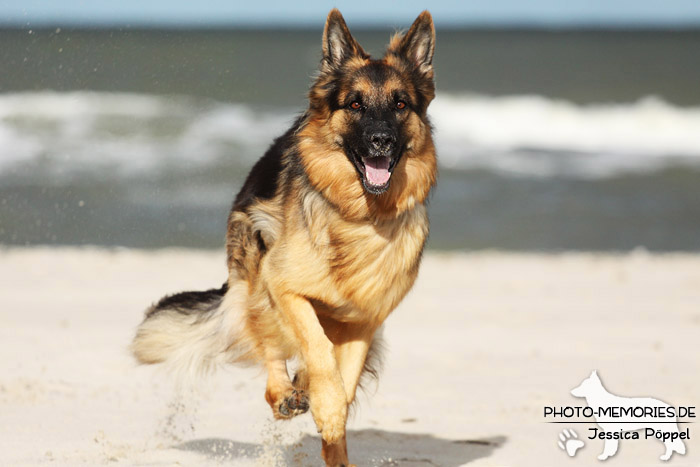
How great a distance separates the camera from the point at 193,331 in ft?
17.8

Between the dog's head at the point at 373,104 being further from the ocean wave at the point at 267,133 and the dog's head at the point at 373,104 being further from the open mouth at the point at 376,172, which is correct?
the ocean wave at the point at 267,133

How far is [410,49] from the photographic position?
475 centimetres

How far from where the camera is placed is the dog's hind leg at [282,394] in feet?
15.3

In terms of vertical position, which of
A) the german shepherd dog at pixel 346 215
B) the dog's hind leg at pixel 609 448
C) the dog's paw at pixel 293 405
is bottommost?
the dog's hind leg at pixel 609 448

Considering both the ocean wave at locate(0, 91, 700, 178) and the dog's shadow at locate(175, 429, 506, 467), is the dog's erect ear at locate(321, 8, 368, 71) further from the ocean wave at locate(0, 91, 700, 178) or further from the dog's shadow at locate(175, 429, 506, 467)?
the ocean wave at locate(0, 91, 700, 178)

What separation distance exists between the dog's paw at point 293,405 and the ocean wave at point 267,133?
40.9ft

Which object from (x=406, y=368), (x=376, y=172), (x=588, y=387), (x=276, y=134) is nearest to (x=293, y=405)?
(x=376, y=172)

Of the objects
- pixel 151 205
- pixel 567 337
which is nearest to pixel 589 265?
pixel 567 337

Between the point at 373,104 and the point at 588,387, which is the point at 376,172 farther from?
the point at 588,387

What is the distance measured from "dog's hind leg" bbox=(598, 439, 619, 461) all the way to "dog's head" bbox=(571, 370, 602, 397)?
67 cm

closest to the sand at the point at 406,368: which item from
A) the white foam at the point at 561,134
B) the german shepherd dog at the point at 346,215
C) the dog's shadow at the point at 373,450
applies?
the dog's shadow at the point at 373,450

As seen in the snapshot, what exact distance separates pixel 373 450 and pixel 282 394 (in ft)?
2.82

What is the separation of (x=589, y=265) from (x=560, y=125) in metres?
13.0

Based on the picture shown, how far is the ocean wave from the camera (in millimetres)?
18406
